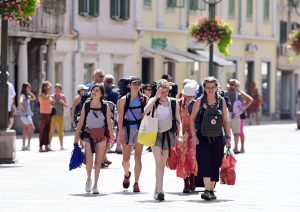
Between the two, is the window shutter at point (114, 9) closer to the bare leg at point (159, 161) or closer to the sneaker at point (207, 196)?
the bare leg at point (159, 161)

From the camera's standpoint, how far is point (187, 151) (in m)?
21.8

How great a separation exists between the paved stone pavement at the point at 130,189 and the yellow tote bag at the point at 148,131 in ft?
2.76

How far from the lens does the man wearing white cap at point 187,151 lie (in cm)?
2159

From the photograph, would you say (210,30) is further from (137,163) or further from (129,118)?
(137,163)

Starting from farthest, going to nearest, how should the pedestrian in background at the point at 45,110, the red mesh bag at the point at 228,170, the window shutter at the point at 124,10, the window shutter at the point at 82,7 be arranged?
the window shutter at the point at 124,10 → the window shutter at the point at 82,7 → the pedestrian in background at the point at 45,110 → the red mesh bag at the point at 228,170

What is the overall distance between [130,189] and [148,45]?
35.6 metres

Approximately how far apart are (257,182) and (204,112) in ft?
12.4

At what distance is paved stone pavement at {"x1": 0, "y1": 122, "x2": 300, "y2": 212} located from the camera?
747 inches

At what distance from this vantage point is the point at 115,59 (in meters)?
54.8

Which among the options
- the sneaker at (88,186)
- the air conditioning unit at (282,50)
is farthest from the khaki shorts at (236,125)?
the air conditioning unit at (282,50)

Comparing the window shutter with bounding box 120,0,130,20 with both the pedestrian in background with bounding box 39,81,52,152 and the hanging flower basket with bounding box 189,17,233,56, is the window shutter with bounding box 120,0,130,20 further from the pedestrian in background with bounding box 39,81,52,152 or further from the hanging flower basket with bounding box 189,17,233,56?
the pedestrian in background with bounding box 39,81,52,152

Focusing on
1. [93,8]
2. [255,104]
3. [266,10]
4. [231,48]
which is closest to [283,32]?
[266,10]

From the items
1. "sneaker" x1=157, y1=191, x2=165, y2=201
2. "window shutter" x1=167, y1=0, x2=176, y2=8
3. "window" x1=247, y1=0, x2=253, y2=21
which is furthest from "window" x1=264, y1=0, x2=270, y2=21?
"sneaker" x1=157, y1=191, x2=165, y2=201

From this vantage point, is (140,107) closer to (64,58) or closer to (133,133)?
(133,133)
